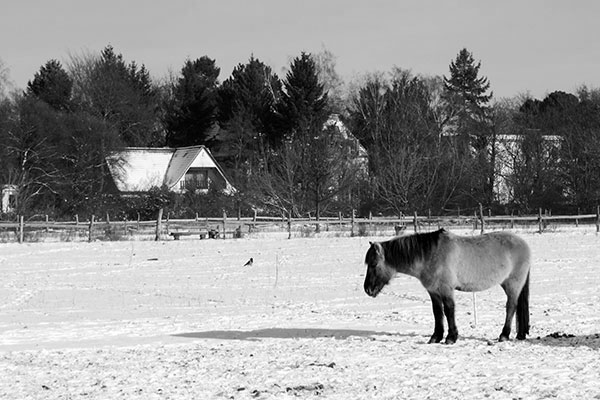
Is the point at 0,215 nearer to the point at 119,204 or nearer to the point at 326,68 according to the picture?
the point at 119,204

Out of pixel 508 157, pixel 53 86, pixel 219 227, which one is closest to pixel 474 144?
pixel 508 157

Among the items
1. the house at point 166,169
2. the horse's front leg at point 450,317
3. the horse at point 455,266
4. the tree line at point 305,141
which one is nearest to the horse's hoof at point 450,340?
the horse's front leg at point 450,317

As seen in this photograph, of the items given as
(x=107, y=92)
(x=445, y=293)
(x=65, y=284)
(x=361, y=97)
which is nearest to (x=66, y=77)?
(x=107, y=92)

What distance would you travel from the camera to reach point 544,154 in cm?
6038

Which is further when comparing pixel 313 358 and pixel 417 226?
pixel 417 226

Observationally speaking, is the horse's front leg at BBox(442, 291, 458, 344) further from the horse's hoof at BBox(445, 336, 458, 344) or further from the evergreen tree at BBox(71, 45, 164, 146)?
the evergreen tree at BBox(71, 45, 164, 146)

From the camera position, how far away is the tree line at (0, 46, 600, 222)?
183 feet

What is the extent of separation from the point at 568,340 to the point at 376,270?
272 cm

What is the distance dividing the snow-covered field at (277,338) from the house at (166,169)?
113 ft

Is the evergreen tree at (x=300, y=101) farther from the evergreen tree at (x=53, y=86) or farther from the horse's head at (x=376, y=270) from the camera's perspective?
the horse's head at (x=376, y=270)

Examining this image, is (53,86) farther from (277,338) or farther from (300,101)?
(277,338)

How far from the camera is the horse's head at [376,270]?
1178 centimetres

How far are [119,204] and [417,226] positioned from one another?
21.5 m

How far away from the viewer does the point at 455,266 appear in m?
11.5
